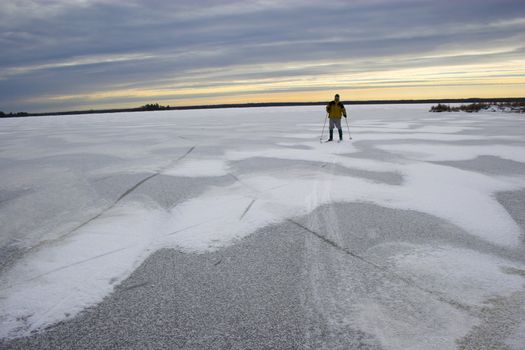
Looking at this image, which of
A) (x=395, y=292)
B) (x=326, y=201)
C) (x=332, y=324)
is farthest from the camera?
(x=326, y=201)

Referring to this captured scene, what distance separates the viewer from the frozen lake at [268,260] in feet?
8.18

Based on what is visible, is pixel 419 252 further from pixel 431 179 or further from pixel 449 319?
pixel 431 179

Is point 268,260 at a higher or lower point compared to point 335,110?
lower

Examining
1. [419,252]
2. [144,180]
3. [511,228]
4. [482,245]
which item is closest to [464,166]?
[511,228]

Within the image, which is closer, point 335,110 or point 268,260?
point 268,260

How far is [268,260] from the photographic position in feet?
11.6

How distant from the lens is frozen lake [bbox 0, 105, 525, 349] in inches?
98.2

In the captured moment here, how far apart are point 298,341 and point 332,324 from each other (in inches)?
11.9

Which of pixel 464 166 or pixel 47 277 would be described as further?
pixel 464 166

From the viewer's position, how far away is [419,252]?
3.64m

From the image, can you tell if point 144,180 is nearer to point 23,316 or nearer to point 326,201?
point 326,201

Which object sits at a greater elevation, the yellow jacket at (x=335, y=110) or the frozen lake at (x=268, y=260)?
the yellow jacket at (x=335, y=110)

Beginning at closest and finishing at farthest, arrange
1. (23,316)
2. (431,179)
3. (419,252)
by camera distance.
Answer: (23,316), (419,252), (431,179)

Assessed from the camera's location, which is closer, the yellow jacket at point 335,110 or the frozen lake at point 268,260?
the frozen lake at point 268,260
